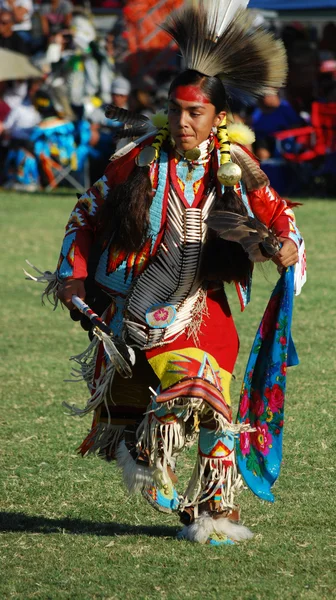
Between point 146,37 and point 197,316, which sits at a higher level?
point 197,316

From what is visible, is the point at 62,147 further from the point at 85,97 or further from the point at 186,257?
the point at 186,257

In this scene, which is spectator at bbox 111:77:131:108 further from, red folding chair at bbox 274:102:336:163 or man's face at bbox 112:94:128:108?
red folding chair at bbox 274:102:336:163

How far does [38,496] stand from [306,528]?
3.49 feet

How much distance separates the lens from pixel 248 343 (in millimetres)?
6594

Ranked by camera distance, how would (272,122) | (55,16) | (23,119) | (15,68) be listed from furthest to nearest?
(55,16) < (15,68) < (23,119) < (272,122)

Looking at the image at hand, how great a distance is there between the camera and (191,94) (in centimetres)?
343

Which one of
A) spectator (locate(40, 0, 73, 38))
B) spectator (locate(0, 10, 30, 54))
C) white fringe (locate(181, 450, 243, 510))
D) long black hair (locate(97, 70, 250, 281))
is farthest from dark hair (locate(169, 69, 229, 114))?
spectator (locate(0, 10, 30, 54))

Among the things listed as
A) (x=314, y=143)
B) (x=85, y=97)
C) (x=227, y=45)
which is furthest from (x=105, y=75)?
(x=227, y=45)

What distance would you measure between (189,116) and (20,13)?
15068mm

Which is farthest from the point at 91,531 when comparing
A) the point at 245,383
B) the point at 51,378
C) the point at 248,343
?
the point at 248,343

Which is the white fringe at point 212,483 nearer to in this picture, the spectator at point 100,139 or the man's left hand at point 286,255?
the man's left hand at point 286,255

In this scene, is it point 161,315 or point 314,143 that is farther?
point 314,143

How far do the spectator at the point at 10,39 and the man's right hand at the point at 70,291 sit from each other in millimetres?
14122

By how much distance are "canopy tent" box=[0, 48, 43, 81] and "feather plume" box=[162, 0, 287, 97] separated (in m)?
12.0
